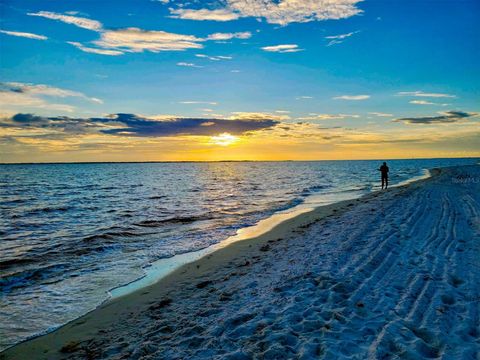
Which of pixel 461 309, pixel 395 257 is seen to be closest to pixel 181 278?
pixel 395 257

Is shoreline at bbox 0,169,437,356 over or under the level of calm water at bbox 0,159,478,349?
over

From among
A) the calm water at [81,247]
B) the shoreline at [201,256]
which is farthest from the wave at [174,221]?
the shoreline at [201,256]

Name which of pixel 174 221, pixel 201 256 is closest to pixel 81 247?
pixel 201 256

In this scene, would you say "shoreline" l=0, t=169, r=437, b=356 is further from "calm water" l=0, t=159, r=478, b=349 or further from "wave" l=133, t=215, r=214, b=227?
"wave" l=133, t=215, r=214, b=227

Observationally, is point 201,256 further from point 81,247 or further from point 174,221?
point 174,221

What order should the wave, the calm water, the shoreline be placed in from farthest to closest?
the wave → the calm water → the shoreline

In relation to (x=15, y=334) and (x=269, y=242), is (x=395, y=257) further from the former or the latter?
(x=15, y=334)

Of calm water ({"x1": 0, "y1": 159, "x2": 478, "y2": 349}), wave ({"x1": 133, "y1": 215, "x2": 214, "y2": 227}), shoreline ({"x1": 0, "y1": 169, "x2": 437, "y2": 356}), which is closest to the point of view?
shoreline ({"x1": 0, "y1": 169, "x2": 437, "y2": 356})

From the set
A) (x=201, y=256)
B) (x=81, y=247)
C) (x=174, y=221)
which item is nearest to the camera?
(x=201, y=256)

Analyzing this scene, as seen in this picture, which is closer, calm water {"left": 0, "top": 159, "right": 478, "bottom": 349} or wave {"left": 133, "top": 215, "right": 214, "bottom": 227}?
calm water {"left": 0, "top": 159, "right": 478, "bottom": 349}

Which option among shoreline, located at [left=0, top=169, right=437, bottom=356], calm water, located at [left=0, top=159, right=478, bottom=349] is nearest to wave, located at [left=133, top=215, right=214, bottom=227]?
calm water, located at [left=0, top=159, right=478, bottom=349]

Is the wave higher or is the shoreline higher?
the shoreline

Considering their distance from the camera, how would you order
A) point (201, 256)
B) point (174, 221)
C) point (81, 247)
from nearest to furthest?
point (201, 256), point (81, 247), point (174, 221)

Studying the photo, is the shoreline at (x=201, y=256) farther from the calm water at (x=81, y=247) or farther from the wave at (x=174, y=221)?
the wave at (x=174, y=221)
